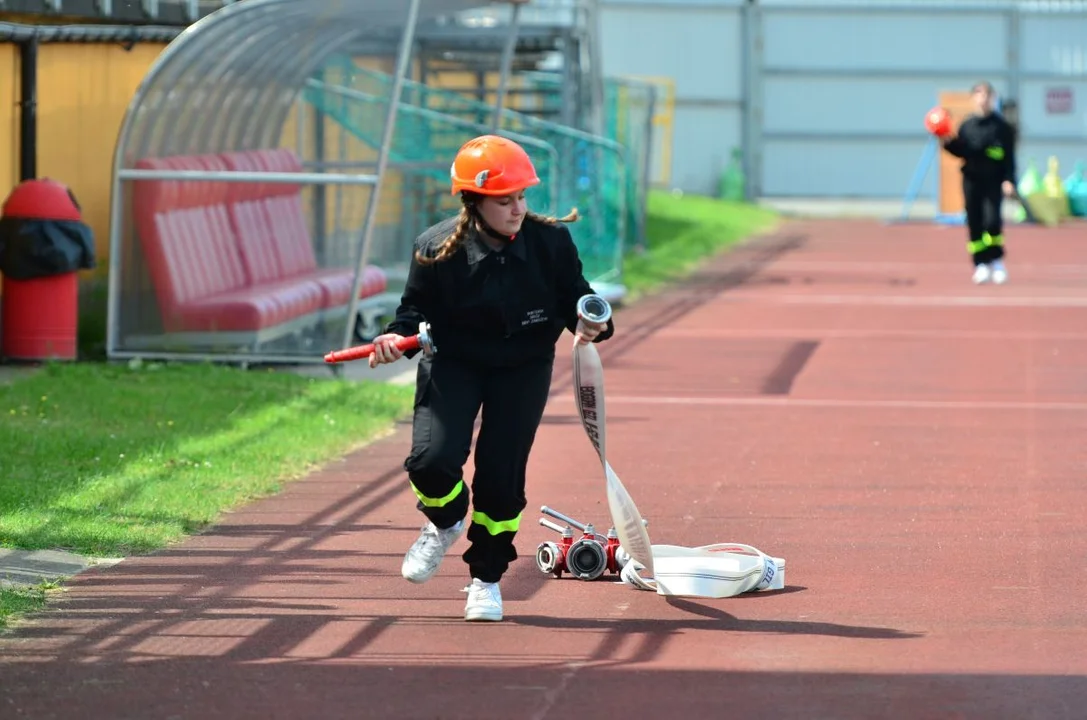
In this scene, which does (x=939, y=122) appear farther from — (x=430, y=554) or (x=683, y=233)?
(x=430, y=554)

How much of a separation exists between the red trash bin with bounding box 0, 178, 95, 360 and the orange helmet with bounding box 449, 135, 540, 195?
23.9 ft

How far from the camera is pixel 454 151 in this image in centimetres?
1923

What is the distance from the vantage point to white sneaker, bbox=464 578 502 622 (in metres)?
6.85

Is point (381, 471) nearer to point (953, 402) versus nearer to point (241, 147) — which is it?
point (953, 402)

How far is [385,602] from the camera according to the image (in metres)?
7.19

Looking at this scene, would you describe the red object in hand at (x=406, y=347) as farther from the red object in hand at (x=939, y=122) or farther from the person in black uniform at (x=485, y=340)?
the red object in hand at (x=939, y=122)

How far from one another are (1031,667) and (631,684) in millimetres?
1264

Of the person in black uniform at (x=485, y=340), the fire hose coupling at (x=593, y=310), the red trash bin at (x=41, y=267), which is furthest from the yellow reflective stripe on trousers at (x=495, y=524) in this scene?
the red trash bin at (x=41, y=267)

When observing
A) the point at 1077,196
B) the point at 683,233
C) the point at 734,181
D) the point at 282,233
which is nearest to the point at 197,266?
the point at 282,233

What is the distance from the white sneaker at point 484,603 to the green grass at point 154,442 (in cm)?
181

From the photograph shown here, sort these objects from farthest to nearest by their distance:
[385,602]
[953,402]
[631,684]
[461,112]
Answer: [461,112] < [953,402] < [385,602] < [631,684]

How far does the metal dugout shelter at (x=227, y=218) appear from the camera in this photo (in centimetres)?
1361

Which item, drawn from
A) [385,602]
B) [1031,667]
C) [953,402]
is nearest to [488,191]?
[385,602]

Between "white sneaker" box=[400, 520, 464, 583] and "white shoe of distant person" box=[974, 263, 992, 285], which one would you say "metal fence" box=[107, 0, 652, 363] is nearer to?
"white shoe of distant person" box=[974, 263, 992, 285]
